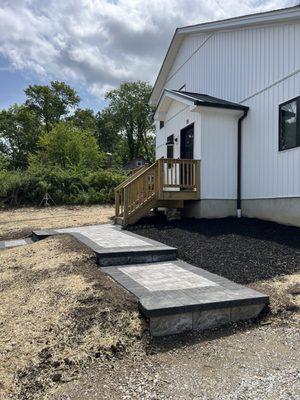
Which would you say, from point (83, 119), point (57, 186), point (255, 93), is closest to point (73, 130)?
point (83, 119)

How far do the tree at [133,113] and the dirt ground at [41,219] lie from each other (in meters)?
29.8

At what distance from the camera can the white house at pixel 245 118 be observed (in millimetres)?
8523

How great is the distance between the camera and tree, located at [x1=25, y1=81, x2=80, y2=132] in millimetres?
42344

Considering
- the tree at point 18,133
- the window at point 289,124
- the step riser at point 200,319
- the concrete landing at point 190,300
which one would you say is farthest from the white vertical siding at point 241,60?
the tree at point 18,133

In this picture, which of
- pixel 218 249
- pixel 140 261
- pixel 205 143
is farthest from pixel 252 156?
pixel 140 261

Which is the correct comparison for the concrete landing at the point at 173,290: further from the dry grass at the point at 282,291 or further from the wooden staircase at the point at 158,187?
the wooden staircase at the point at 158,187

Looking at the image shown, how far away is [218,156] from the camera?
10.5 meters

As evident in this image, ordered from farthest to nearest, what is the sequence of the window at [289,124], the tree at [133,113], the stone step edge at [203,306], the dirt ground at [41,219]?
the tree at [133,113] < the dirt ground at [41,219] < the window at [289,124] < the stone step edge at [203,306]

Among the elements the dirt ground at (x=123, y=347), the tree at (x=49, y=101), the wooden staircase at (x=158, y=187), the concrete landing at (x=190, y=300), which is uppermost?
the tree at (x=49, y=101)

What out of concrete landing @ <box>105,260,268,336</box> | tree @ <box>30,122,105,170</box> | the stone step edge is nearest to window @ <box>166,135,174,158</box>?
concrete landing @ <box>105,260,268,336</box>

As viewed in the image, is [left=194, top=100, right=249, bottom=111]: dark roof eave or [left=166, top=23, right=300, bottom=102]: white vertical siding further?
[left=194, top=100, right=249, bottom=111]: dark roof eave

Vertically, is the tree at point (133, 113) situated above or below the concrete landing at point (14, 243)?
above

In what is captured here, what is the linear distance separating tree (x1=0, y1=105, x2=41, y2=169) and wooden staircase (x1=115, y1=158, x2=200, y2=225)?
33502mm

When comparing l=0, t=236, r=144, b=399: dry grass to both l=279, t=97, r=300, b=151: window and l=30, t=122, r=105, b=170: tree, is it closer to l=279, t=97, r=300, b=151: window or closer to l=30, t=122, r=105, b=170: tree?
l=279, t=97, r=300, b=151: window
